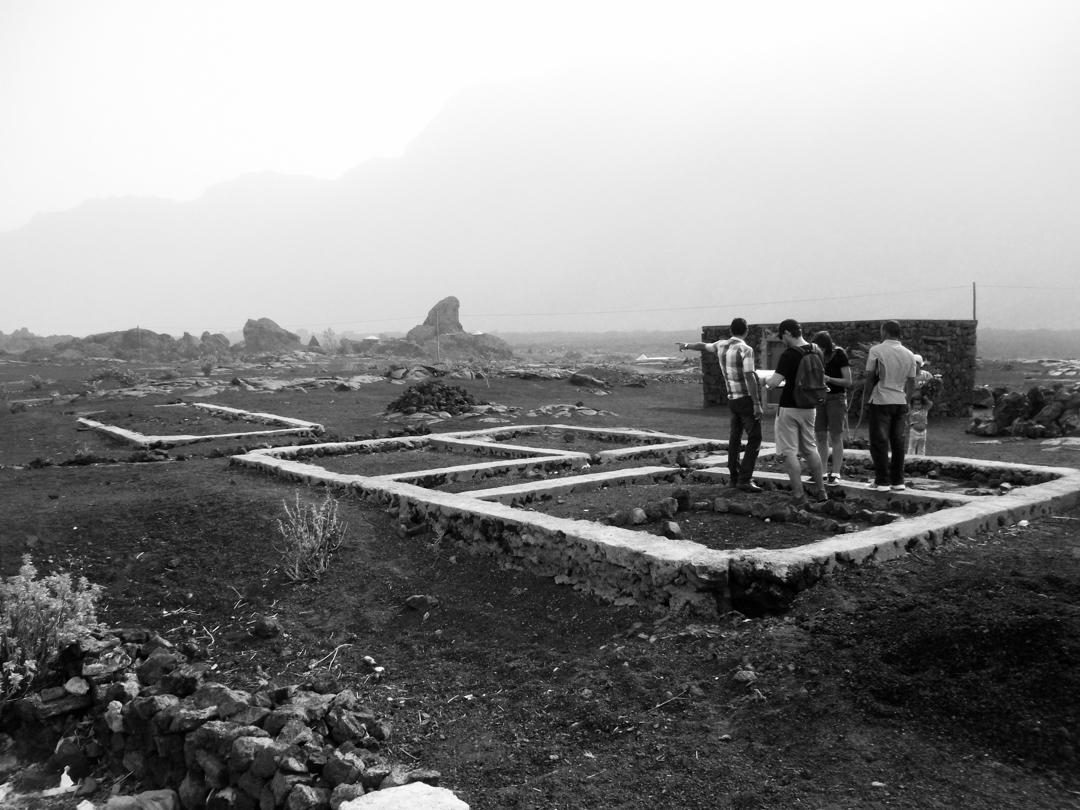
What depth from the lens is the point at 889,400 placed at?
7.68 meters

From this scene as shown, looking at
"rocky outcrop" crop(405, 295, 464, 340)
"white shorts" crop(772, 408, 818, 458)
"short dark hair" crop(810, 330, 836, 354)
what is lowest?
"white shorts" crop(772, 408, 818, 458)

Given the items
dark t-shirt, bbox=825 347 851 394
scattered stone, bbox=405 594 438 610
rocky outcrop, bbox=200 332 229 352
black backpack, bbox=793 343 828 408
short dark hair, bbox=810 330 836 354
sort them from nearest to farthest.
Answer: scattered stone, bbox=405 594 438 610, black backpack, bbox=793 343 828 408, dark t-shirt, bbox=825 347 851 394, short dark hair, bbox=810 330 836 354, rocky outcrop, bbox=200 332 229 352

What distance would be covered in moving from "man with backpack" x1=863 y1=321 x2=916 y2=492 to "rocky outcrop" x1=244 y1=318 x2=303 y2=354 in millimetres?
46523

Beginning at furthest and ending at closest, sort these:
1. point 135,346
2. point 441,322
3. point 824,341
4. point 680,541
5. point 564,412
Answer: point 441,322 < point 135,346 < point 564,412 < point 824,341 < point 680,541

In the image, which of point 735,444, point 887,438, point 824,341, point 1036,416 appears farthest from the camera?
point 1036,416

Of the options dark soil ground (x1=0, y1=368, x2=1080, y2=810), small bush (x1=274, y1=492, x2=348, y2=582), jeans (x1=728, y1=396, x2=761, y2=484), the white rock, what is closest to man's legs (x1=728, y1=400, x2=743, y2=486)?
jeans (x1=728, y1=396, x2=761, y2=484)

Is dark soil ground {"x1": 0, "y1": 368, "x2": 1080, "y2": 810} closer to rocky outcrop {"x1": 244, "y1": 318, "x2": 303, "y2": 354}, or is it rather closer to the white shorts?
the white shorts

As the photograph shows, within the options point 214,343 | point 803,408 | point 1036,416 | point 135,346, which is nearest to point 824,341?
point 803,408

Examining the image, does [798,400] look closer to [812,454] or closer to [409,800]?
[812,454]

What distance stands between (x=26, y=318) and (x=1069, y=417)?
8155 inches

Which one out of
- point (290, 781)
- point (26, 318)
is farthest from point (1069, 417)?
point (26, 318)

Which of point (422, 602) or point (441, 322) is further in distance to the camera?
point (441, 322)

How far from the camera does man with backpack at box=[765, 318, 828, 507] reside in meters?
7.54

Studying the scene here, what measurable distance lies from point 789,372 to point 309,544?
14.1ft
